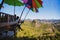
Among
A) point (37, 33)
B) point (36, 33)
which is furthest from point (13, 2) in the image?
point (36, 33)

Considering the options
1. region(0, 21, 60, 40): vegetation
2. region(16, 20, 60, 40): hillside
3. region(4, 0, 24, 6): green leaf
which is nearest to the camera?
region(4, 0, 24, 6): green leaf

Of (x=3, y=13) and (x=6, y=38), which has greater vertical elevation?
(x=3, y=13)

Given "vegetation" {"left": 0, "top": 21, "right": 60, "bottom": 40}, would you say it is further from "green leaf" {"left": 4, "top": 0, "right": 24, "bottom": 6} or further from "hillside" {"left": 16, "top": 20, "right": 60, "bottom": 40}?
"green leaf" {"left": 4, "top": 0, "right": 24, "bottom": 6}

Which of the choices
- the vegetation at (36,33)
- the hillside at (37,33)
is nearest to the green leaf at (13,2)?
the vegetation at (36,33)

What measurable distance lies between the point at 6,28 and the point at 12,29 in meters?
0.67

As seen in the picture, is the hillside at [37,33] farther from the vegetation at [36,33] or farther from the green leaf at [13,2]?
the green leaf at [13,2]

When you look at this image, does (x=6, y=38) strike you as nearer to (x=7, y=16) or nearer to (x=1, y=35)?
(x=1, y=35)

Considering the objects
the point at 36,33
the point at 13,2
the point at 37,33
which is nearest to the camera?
the point at 13,2

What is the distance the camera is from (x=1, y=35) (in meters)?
9.61

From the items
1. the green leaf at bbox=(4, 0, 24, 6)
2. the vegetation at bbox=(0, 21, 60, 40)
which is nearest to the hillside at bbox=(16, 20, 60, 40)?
the vegetation at bbox=(0, 21, 60, 40)

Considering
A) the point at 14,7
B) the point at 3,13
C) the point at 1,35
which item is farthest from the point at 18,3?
A: the point at 1,35

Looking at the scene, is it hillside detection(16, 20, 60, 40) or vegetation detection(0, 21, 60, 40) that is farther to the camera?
hillside detection(16, 20, 60, 40)

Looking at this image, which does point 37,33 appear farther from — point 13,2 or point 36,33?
point 13,2

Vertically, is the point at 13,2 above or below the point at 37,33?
above
